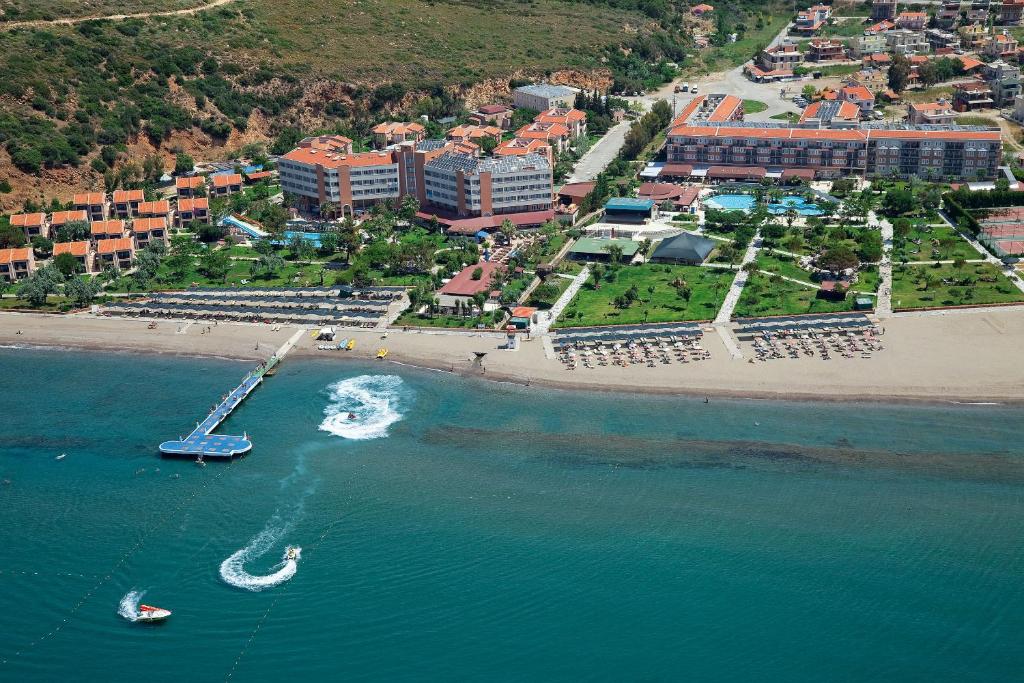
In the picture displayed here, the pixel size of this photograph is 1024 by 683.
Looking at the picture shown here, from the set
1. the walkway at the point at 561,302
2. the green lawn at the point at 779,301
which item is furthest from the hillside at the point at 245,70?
the green lawn at the point at 779,301

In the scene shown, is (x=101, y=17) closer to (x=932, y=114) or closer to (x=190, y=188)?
(x=190, y=188)

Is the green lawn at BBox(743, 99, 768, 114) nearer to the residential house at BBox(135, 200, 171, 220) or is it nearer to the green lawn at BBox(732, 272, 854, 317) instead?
the green lawn at BBox(732, 272, 854, 317)

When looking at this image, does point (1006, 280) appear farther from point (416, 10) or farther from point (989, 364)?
point (416, 10)

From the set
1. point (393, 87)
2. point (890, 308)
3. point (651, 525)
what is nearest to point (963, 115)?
point (890, 308)

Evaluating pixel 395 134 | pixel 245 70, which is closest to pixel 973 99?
pixel 395 134

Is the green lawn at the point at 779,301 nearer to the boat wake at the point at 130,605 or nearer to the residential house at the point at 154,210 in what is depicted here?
the boat wake at the point at 130,605

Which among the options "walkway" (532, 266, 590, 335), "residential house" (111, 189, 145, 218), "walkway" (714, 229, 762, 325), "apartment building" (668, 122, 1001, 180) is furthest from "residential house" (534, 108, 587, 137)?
"residential house" (111, 189, 145, 218)
